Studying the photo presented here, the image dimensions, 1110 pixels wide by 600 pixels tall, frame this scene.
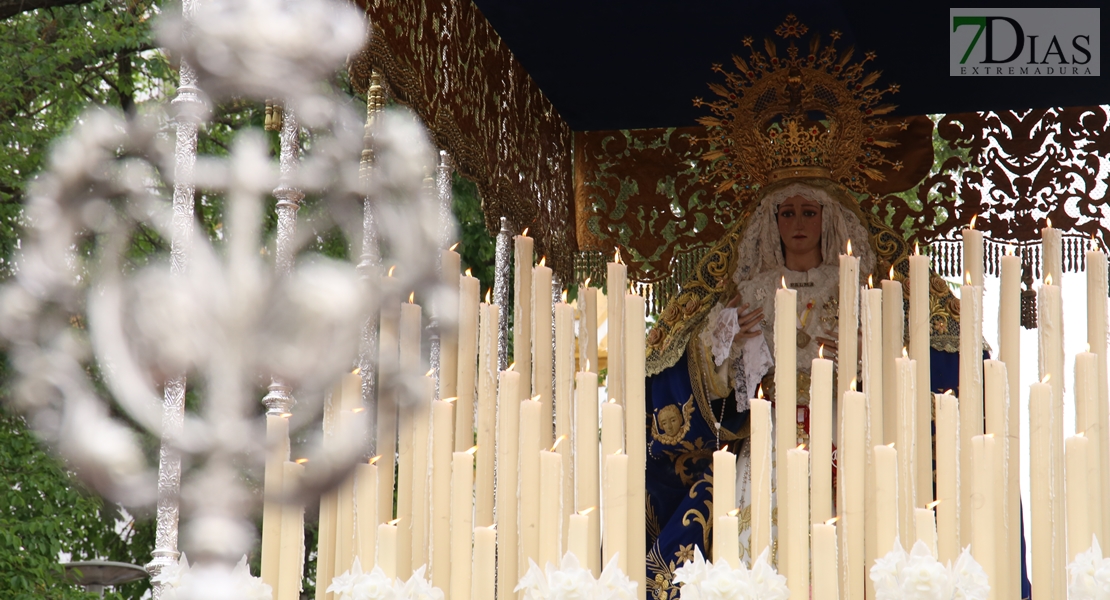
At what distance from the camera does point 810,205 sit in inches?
161

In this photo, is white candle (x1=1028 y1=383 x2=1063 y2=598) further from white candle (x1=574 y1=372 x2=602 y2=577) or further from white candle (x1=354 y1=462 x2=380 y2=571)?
white candle (x1=354 y1=462 x2=380 y2=571)

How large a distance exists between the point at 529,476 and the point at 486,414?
367 mm

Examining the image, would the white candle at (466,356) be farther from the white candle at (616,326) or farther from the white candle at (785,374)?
the white candle at (785,374)

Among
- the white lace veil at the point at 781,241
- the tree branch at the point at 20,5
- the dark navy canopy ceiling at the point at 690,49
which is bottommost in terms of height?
the white lace veil at the point at 781,241

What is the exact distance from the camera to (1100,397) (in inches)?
90.6

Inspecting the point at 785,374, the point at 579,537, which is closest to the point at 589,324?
the point at 785,374

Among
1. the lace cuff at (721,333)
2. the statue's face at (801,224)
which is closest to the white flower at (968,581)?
the lace cuff at (721,333)

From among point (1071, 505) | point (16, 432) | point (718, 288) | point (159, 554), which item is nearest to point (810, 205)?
point (718, 288)

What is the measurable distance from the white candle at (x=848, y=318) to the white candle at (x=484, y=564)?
866mm

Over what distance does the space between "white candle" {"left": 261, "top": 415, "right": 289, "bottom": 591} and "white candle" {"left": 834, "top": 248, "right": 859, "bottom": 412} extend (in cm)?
109

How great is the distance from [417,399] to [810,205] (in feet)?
7.25

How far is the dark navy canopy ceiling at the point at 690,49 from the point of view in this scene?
Answer: 3.68 meters

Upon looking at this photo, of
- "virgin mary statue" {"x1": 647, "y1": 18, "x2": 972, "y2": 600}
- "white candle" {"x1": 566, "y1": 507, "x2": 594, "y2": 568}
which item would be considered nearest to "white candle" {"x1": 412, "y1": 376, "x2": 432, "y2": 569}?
"white candle" {"x1": 566, "y1": 507, "x2": 594, "y2": 568}

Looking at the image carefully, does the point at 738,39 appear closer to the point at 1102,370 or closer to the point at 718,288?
the point at 718,288
